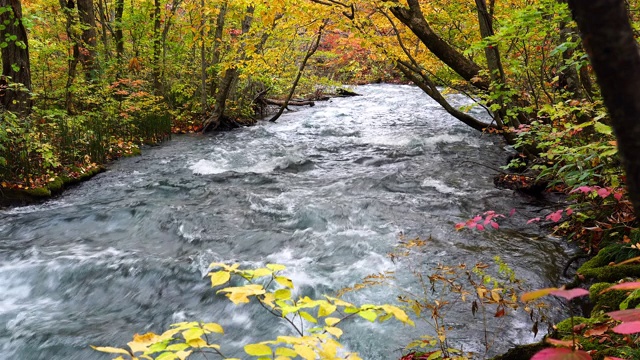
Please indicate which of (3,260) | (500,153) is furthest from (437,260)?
(500,153)

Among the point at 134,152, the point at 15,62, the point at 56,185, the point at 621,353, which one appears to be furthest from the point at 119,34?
the point at 621,353

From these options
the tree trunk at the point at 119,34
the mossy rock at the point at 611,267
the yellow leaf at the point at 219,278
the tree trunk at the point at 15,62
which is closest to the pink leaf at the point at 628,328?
the yellow leaf at the point at 219,278

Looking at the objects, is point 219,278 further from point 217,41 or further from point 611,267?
point 217,41

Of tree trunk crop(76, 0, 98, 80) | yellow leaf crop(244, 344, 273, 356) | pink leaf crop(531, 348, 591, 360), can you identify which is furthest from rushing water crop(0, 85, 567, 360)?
tree trunk crop(76, 0, 98, 80)

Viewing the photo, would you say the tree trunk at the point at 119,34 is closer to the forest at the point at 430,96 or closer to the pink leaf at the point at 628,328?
the forest at the point at 430,96

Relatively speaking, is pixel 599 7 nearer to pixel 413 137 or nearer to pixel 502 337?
pixel 502 337

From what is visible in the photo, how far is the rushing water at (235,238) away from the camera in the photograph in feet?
12.1

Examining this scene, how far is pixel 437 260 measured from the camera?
4797mm

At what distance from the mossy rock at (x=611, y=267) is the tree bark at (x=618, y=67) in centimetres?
319

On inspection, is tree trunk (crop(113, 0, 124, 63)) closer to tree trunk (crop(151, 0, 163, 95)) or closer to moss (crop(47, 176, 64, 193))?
tree trunk (crop(151, 0, 163, 95))

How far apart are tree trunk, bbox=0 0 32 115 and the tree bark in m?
8.60

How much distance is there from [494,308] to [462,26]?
24.9 ft

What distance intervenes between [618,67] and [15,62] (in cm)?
922

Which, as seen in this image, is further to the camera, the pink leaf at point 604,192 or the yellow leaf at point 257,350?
the pink leaf at point 604,192
